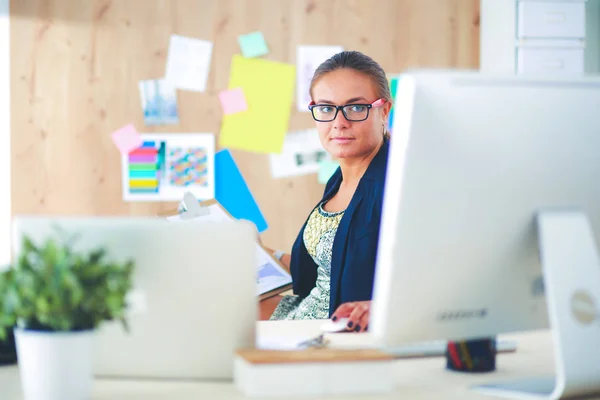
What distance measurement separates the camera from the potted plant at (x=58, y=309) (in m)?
0.89

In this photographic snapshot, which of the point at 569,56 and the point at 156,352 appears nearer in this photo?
the point at 156,352

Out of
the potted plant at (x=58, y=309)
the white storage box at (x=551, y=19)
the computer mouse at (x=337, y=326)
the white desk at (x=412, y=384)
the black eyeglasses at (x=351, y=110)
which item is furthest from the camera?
the white storage box at (x=551, y=19)

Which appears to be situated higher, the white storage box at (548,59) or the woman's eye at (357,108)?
the white storage box at (548,59)

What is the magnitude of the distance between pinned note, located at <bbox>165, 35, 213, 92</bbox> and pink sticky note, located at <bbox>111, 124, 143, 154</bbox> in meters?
0.25

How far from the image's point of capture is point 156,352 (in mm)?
1064

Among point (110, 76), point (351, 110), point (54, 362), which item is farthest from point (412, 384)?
point (110, 76)

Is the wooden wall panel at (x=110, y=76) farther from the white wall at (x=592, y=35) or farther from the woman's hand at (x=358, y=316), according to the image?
the woman's hand at (x=358, y=316)

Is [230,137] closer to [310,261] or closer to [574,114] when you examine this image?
[310,261]

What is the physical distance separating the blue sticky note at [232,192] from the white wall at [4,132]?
2.65 ft

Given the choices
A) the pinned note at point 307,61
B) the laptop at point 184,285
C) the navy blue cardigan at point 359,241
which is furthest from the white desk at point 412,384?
the pinned note at point 307,61

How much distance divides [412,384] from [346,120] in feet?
3.66

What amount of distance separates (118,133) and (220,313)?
6.41ft

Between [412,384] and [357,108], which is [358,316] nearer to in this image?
[412,384]

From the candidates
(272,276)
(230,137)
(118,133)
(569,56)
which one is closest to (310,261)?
(272,276)
